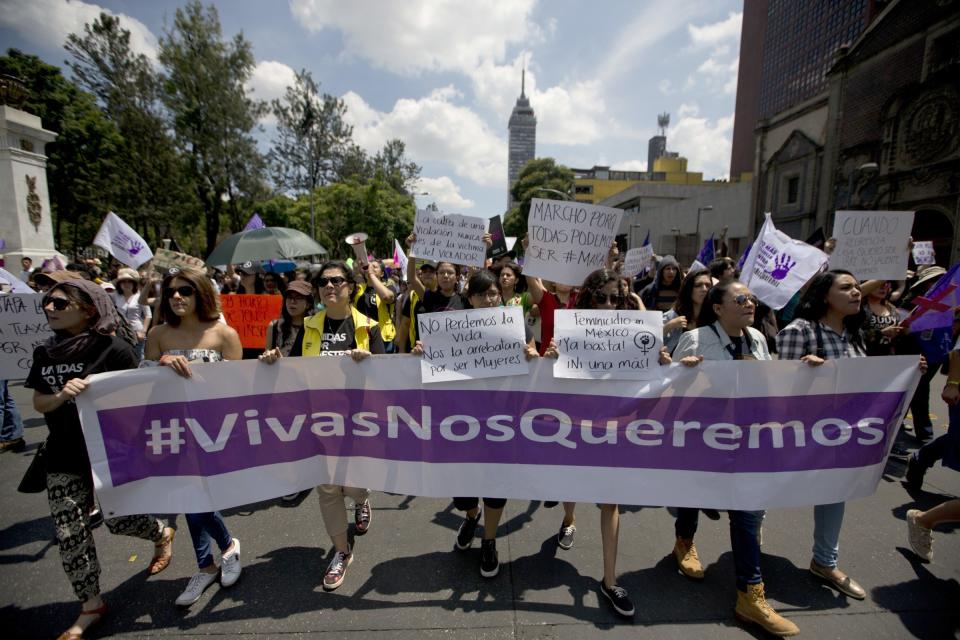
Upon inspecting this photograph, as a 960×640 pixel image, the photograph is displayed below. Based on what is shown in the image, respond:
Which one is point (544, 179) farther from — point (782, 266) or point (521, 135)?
point (521, 135)

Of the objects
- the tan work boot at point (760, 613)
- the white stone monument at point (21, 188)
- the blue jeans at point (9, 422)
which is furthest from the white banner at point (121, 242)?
the white stone monument at point (21, 188)

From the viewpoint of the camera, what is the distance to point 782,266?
406 centimetres

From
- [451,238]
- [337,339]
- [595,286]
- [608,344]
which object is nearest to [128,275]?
[451,238]

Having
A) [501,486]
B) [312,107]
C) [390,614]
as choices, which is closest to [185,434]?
[390,614]

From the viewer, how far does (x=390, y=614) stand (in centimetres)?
248

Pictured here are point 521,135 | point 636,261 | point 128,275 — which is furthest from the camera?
point 521,135

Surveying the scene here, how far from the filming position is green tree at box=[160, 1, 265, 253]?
→ 24453 mm

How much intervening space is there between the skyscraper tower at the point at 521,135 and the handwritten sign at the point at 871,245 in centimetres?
18383

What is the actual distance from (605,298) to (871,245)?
124 inches

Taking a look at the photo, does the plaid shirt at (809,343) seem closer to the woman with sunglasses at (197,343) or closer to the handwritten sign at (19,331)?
the woman with sunglasses at (197,343)

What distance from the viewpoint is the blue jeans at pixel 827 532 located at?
8.68 ft

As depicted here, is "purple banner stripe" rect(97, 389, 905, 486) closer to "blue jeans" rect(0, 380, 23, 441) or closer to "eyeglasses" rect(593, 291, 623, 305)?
"eyeglasses" rect(593, 291, 623, 305)

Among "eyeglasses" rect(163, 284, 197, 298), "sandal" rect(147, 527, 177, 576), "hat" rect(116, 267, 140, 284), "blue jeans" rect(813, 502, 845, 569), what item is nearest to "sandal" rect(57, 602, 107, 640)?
"sandal" rect(147, 527, 177, 576)

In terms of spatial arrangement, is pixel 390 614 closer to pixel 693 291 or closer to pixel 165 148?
pixel 693 291
